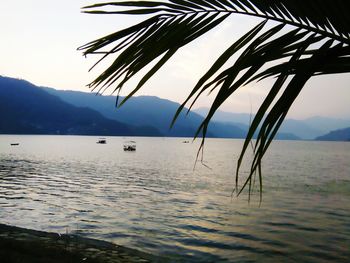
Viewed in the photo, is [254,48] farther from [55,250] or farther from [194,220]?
[194,220]

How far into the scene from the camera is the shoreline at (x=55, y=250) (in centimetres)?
941

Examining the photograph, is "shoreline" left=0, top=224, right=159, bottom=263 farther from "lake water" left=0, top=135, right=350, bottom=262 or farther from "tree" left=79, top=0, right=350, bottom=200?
"tree" left=79, top=0, right=350, bottom=200

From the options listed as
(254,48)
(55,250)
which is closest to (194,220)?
(55,250)

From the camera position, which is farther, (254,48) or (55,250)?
(55,250)

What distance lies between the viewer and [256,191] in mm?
32469

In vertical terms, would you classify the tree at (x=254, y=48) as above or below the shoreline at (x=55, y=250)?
above

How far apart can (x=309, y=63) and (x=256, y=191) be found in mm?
32467

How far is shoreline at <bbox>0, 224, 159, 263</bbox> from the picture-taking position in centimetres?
941

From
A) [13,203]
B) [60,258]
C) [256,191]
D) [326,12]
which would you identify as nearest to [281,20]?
[326,12]

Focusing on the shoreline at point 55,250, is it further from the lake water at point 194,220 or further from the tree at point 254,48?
the tree at point 254,48

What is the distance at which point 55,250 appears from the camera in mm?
10391

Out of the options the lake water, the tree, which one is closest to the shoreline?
the lake water

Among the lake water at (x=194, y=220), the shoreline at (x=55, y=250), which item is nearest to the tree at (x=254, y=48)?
the shoreline at (x=55, y=250)

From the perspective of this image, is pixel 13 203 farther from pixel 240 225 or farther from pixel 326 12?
pixel 326 12
